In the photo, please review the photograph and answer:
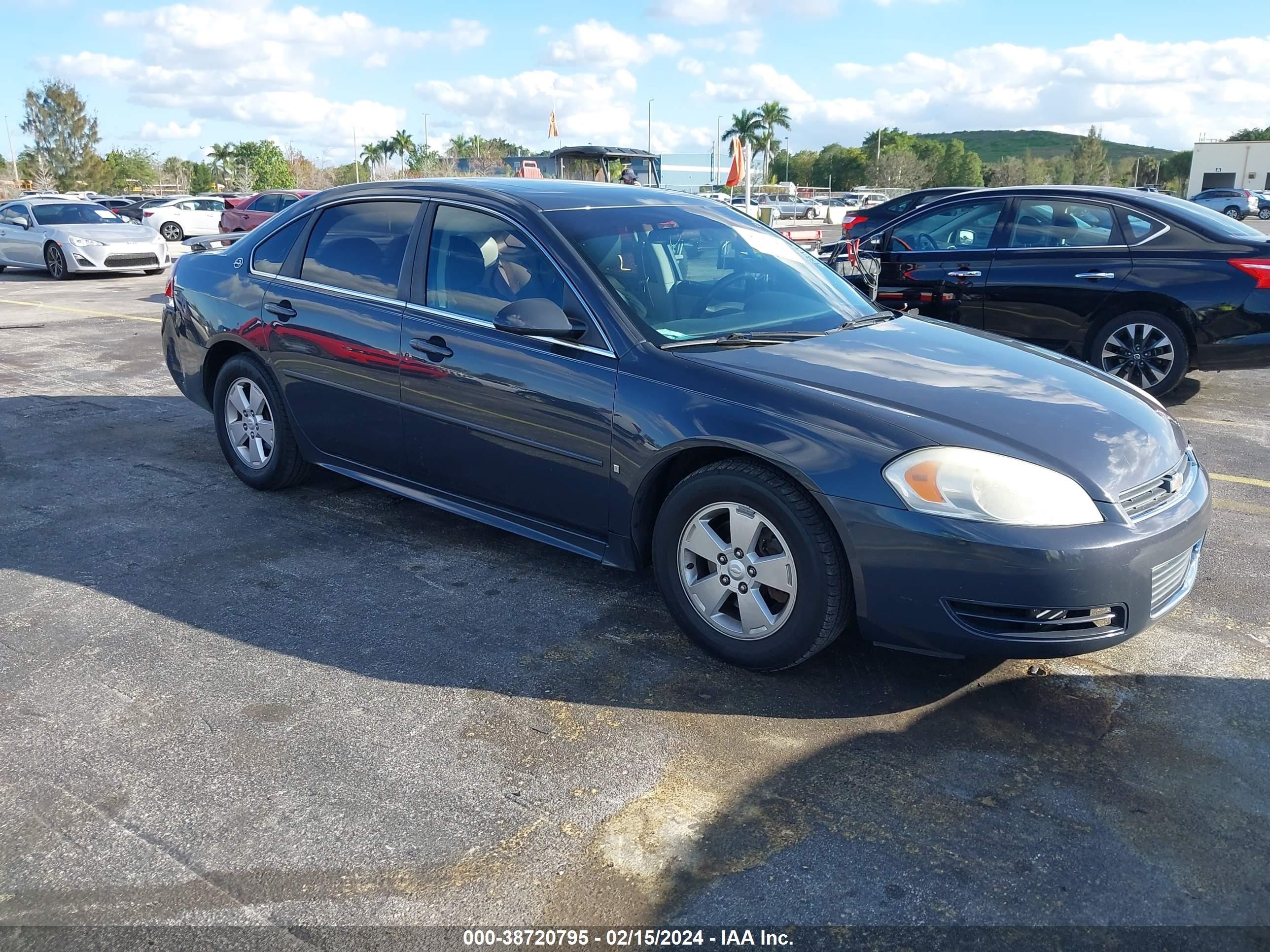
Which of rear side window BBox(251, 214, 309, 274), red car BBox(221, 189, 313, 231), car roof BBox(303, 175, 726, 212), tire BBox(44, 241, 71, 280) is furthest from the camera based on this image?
red car BBox(221, 189, 313, 231)

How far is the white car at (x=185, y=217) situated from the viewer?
27.9m

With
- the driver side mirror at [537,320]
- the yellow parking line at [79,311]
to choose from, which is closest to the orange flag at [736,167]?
the yellow parking line at [79,311]

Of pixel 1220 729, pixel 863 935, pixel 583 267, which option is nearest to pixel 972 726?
pixel 1220 729

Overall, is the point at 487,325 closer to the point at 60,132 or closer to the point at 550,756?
the point at 550,756

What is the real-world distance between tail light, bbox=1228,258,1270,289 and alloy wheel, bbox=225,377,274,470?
642 centimetres

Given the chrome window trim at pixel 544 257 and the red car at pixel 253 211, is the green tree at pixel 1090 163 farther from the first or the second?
the chrome window trim at pixel 544 257

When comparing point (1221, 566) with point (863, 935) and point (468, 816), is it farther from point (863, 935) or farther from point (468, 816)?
point (468, 816)

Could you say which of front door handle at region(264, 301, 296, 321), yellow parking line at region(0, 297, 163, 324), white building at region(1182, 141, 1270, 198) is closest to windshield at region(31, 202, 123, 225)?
yellow parking line at region(0, 297, 163, 324)

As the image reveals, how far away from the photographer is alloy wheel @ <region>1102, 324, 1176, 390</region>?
7.47 m

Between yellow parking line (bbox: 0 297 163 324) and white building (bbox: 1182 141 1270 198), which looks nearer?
yellow parking line (bbox: 0 297 163 324)

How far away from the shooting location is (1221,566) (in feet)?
14.8

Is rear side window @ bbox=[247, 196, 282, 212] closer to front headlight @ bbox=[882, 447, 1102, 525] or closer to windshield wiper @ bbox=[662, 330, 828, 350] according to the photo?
windshield wiper @ bbox=[662, 330, 828, 350]

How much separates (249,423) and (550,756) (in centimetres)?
316

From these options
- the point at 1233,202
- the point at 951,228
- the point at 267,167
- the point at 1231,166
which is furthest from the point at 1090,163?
the point at 951,228
